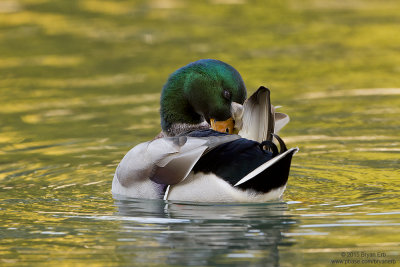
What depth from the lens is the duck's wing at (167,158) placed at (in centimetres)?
698

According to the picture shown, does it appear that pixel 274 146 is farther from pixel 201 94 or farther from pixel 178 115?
pixel 178 115

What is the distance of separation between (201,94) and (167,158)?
92 centimetres

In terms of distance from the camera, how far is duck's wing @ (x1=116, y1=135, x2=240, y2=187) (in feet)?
22.9

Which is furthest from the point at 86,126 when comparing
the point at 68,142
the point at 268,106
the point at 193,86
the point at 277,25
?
the point at 277,25

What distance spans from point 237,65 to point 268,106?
20.3 ft

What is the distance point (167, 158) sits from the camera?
7.16 meters

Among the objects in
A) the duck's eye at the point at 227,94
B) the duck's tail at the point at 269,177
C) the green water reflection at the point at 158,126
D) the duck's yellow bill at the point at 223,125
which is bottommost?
the green water reflection at the point at 158,126

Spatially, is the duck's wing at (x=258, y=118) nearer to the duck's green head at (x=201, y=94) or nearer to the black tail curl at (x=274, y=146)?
the duck's green head at (x=201, y=94)

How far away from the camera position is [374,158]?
880 centimetres

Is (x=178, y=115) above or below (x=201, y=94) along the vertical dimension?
below
